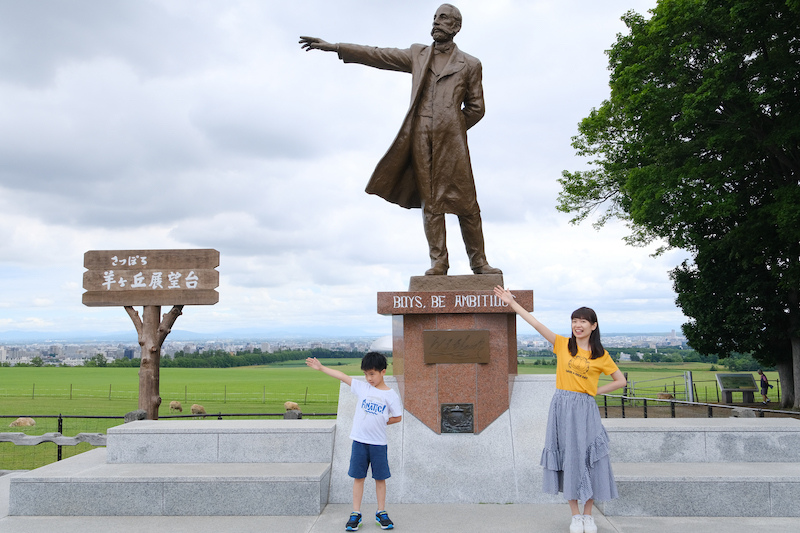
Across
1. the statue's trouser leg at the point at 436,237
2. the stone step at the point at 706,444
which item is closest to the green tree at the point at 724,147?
the stone step at the point at 706,444

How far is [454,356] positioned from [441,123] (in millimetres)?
2646

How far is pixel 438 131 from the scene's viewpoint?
6645mm

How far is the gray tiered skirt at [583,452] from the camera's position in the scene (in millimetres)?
4270

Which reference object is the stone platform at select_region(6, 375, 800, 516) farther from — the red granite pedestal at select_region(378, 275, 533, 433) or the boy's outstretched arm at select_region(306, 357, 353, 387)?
the boy's outstretched arm at select_region(306, 357, 353, 387)

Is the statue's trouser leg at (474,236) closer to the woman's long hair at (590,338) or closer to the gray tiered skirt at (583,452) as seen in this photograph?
the woman's long hair at (590,338)

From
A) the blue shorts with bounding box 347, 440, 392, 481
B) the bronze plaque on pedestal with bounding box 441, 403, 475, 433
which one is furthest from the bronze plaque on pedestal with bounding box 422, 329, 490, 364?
the blue shorts with bounding box 347, 440, 392, 481

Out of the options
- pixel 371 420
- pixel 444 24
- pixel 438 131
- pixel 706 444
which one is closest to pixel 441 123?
pixel 438 131

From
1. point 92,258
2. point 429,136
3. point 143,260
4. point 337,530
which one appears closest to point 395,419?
point 337,530

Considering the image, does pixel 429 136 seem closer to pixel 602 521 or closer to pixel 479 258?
pixel 479 258

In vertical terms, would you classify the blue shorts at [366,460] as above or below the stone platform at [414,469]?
above

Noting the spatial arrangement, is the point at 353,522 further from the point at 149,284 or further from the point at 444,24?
the point at 149,284

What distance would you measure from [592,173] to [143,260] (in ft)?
56.1

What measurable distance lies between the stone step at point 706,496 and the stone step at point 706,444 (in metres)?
0.77

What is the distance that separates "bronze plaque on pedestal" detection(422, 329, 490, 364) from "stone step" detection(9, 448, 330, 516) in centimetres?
157
